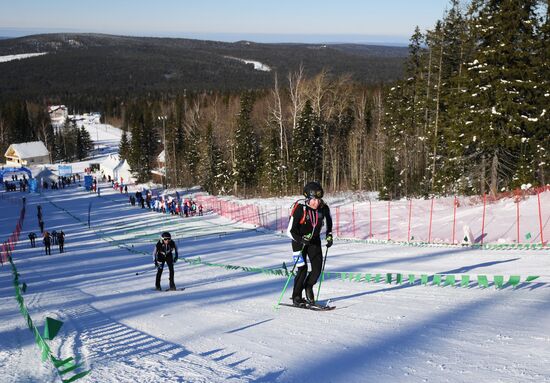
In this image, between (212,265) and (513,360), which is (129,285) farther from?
(513,360)

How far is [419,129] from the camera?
46.4 m

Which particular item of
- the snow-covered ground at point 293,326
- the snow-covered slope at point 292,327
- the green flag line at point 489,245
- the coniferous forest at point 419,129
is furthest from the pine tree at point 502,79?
the snow-covered slope at point 292,327

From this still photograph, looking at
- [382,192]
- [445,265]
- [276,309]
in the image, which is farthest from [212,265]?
[382,192]

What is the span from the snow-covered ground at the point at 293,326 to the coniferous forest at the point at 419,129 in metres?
12.2

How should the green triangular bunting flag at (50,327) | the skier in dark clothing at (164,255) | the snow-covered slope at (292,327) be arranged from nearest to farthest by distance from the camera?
the snow-covered slope at (292,327) < the green triangular bunting flag at (50,327) < the skier in dark clothing at (164,255)

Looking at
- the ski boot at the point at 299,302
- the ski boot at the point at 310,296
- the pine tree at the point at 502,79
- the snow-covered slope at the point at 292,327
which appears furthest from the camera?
the pine tree at the point at 502,79

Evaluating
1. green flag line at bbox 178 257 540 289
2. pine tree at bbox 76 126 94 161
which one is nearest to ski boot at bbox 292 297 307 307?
green flag line at bbox 178 257 540 289

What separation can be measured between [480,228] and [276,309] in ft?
46.3

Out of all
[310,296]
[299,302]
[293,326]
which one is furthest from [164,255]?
[293,326]

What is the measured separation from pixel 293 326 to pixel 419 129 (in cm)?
4184

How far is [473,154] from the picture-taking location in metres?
27.4

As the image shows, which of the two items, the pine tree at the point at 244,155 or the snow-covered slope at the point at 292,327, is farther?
the pine tree at the point at 244,155

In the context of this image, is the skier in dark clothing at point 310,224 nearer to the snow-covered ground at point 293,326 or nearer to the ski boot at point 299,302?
the ski boot at point 299,302

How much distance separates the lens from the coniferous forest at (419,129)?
Result: 24.9 meters
